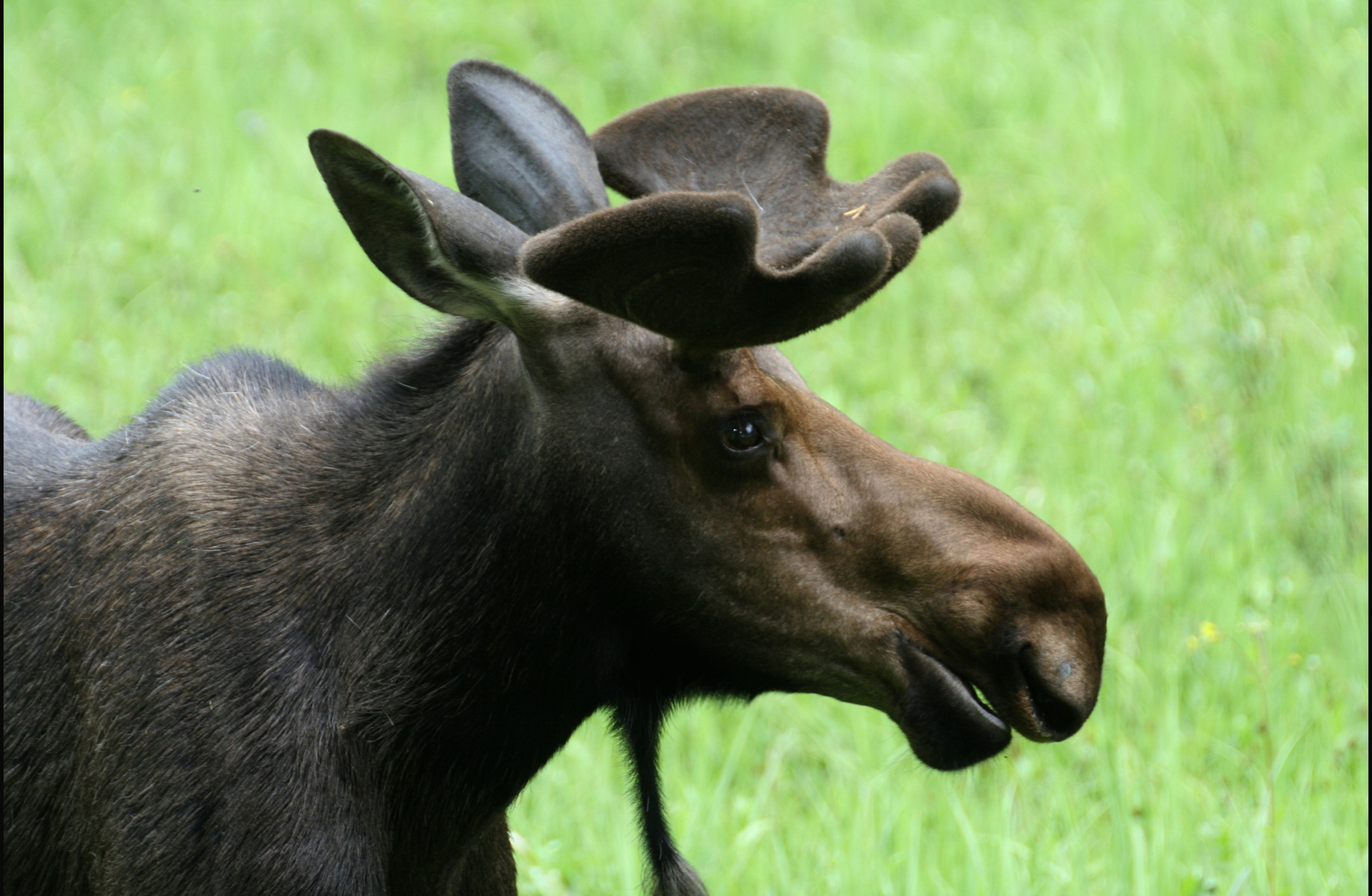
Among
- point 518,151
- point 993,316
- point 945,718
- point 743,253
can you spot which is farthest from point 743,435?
point 993,316

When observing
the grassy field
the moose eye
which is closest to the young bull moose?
the moose eye

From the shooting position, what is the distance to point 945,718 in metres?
2.54

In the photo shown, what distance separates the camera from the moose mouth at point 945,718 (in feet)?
8.30

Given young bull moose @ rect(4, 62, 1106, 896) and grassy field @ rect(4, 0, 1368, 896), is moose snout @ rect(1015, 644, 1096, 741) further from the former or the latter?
grassy field @ rect(4, 0, 1368, 896)

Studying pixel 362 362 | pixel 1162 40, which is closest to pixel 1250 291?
pixel 1162 40

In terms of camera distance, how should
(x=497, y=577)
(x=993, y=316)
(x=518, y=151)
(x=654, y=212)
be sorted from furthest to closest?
(x=993, y=316) < (x=518, y=151) < (x=497, y=577) < (x=654, y=212)

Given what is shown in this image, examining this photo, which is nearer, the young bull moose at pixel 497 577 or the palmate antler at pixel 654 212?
the palmate antler at pixel 654 212

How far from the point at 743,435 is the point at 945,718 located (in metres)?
0.56

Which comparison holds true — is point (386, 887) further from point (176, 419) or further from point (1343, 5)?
point (1343, 5)

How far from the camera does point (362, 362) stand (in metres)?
3.17

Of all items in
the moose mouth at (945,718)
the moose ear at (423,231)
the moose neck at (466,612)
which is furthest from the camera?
the moose neck at (466,612)

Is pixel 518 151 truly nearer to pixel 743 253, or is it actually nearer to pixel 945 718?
pixel 743 253

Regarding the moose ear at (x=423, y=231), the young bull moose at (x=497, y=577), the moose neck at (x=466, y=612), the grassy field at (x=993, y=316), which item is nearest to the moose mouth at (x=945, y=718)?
the young bull moose at (x=497, y=577)

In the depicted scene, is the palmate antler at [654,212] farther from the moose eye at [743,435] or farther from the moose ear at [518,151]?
the moose eye at [743,435]
